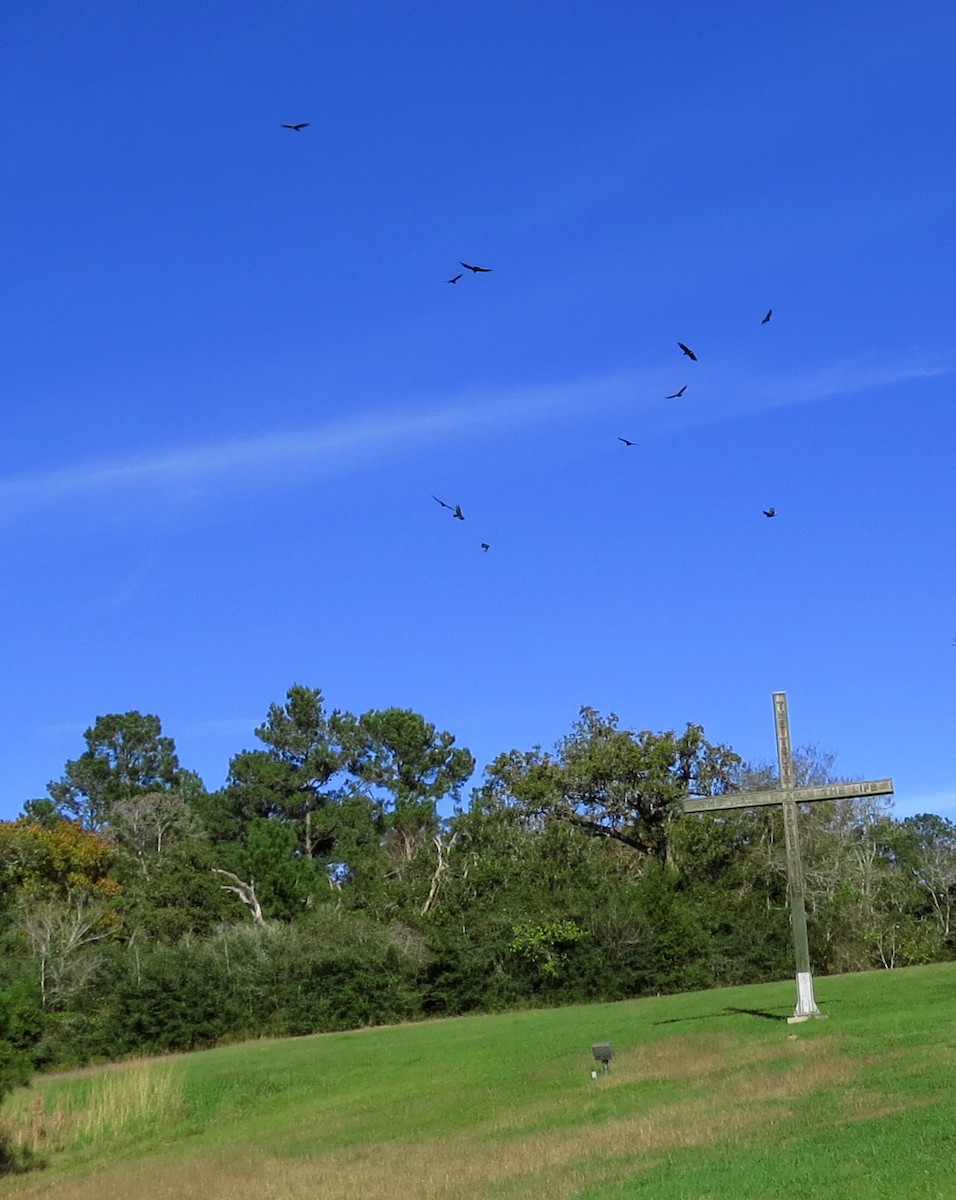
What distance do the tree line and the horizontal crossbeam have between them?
1891cm

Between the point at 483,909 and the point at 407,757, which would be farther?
the point at 407,757

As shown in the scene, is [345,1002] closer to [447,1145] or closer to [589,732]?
[589,732]

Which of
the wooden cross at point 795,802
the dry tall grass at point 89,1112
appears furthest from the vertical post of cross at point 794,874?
the dry tall grass at point 89,1112

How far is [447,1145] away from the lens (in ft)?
64.4

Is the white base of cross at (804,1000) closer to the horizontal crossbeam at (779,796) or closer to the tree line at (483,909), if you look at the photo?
the horizontal crossbeam at (779,796)

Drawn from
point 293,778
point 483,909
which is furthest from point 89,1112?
point 293,778

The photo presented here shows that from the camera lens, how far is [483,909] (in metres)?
54.3

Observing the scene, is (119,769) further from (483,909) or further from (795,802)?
(795,802)

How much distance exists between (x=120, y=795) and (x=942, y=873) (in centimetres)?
6025

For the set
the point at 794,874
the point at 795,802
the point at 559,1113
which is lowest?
the point at 559,1113

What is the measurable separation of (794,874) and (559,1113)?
8.43 meters

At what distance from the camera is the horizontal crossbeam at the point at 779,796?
88.6 ft

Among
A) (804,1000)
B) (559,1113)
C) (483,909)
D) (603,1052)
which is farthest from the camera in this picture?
(483,909)

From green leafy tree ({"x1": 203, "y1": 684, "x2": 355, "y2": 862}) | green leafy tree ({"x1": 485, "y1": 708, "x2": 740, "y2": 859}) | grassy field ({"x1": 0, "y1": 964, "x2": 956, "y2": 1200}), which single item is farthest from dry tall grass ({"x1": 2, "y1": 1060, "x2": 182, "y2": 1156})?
green leafy tree ({"x1": 203, "y1": 684, "x2": 355, "y2": 862})
